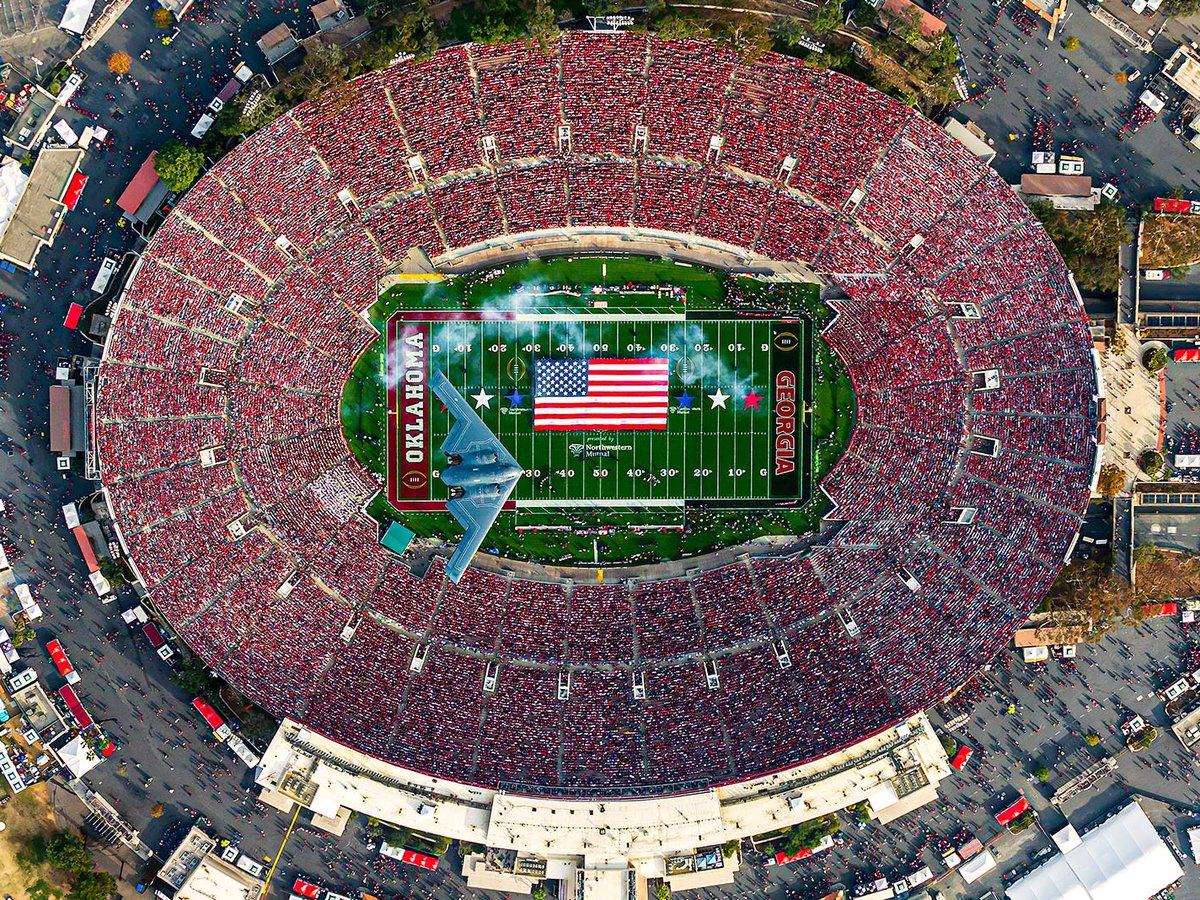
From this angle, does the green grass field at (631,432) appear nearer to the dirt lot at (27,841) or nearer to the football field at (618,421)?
the football field at (618,421)

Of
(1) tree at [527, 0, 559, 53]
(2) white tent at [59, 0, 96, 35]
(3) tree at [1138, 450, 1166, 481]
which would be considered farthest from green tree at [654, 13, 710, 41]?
(3) tree at [1138, 450, 1166, 481]

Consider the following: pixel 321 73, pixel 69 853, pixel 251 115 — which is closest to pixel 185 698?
pixel 69 853

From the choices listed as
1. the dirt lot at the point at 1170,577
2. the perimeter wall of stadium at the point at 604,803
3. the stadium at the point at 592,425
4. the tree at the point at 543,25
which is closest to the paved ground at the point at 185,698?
the dirt lot at the point at 1170,577

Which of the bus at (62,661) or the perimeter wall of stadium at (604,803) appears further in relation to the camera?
the bus at (62,661)

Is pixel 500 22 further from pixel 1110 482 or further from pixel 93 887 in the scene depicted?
pixel 93 887

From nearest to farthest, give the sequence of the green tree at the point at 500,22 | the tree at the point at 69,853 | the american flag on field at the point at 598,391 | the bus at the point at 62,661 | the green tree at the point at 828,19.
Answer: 1. the green tree at the point at 500,22
2. the green tree at the point at 828,19
3. the tree at the point at 69,853
4. the bus at the point at 62,661
5. the american flag on field at the point at 598,391

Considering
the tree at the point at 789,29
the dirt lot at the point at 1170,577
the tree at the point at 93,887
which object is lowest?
the tree at the point at 93,887

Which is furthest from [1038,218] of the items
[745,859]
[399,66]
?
[745,859]
